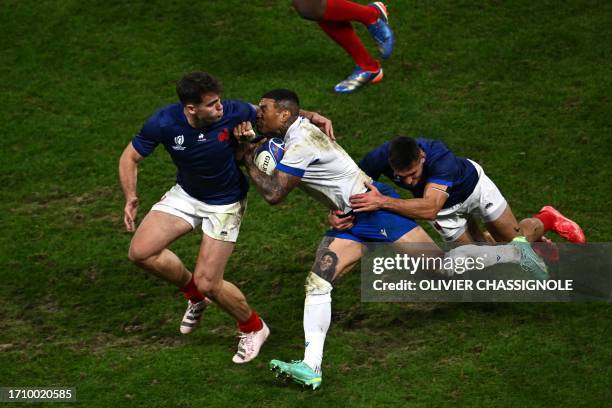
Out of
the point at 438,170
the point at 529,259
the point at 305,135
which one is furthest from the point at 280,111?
the point at 529,259

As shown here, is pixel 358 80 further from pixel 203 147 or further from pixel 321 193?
pixel 203 147

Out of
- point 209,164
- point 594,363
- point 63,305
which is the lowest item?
point 63,305

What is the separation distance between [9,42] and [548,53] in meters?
6.84

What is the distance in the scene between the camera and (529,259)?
8.33 metres

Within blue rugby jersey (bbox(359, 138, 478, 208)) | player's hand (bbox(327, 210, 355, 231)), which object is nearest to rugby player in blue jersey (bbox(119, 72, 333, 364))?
player's hand (bbox(327, 210, 355, 231))

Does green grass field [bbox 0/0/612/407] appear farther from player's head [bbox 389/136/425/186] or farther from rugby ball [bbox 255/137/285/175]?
rugby ball [bbox 255/137/285/175]

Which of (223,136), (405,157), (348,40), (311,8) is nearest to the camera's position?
(405,157)

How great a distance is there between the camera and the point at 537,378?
7.42 metres

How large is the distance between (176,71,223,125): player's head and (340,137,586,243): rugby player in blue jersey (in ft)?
4.12

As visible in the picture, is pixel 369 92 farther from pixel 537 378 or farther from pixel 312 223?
pixel 537 378

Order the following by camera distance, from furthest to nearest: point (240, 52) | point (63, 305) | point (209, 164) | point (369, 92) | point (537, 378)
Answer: point (240, 52) < point (369, 92) < point (63, 305) < point (209, 164) < point (537, 378)

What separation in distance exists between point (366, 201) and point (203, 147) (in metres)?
1.33

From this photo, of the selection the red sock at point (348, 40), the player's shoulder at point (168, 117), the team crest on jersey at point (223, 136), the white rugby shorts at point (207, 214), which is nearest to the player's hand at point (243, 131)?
the team crest on jersey at point (223, 136)

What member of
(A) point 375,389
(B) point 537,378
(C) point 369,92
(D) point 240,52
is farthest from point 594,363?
(D) point 240,52
